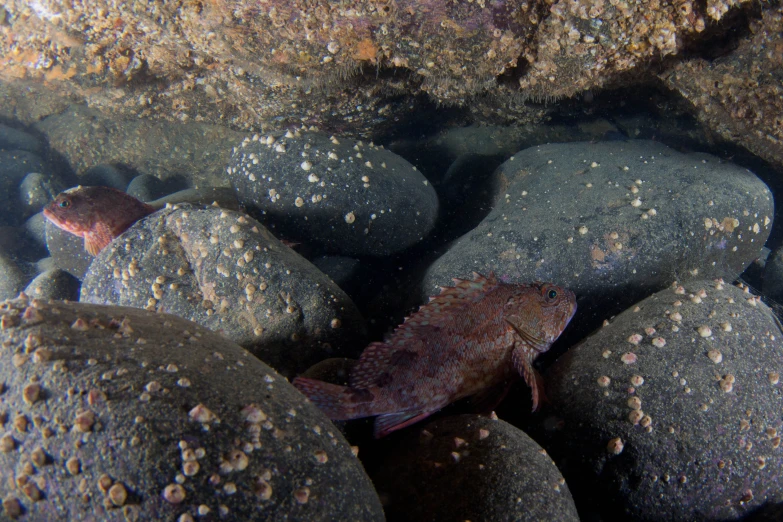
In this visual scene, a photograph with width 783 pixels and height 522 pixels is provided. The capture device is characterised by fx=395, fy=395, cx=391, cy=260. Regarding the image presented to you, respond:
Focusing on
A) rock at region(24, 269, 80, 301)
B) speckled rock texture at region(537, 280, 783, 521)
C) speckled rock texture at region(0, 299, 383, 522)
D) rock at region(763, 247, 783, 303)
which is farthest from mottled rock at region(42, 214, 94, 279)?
rock at region(763, 247, 783, 303)

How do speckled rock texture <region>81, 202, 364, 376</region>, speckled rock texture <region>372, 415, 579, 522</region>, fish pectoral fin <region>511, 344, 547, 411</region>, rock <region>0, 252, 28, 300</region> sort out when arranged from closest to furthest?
speckled rock texture <region>372, 415, 579, 522</region>
fish pectoral fin <region>511, 344, 547, 411</region>
speckled rock texture <region>81, 202, 364, 376</region>
rock <region>0, 252, 28, 300</region>

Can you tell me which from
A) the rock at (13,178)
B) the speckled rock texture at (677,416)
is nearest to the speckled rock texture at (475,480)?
the speckled rock texture at (677,416)

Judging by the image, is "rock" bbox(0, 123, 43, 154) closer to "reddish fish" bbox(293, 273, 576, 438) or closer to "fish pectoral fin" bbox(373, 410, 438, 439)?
"reddish fish" bbox(293, 273, 576, 438)

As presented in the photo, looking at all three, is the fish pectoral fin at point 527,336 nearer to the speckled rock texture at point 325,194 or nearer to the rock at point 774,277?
the speckled rock texture at point 325,194

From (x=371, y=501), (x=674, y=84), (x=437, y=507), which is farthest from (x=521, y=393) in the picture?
(x=674, y=84)

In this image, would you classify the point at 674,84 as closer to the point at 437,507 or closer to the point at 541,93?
the point at 541,93
